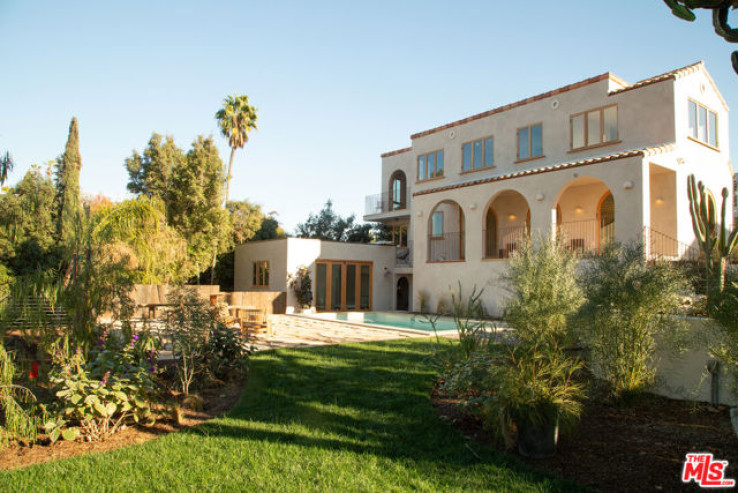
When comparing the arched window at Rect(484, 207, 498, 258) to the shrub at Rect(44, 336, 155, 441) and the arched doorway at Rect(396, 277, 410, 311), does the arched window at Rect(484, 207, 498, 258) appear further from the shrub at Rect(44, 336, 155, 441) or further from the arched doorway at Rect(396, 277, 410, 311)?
the shrub at Rect(44, 336, 155, 441)

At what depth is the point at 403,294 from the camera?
82.3 ft

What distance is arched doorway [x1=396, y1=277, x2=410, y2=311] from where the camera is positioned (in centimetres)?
2470

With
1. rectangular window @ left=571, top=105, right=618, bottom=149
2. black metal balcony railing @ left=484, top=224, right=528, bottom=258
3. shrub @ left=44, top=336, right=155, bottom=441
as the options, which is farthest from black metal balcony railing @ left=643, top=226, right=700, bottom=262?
shrub @ left=44, top=336, right=155, bottom=441

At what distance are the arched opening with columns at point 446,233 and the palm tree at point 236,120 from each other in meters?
12.5

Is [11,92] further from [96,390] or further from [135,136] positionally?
[135,136]

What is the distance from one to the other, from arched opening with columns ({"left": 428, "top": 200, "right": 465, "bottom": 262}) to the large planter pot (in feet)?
54.1

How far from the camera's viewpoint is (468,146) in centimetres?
2175

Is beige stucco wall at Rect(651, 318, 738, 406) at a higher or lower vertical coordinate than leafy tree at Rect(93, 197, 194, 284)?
lower

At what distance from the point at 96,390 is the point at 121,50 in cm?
969

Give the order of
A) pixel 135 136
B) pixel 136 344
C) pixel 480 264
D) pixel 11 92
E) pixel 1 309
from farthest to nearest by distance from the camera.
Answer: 1. pixel 135 136
2. pixel 480 264
3. pixel 11 92
4. pixel 136 344
5. pixel 1 309

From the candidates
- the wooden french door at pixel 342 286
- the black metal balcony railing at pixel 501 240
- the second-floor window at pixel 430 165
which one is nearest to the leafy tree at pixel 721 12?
the black metal balcony railing at pixel 501 240

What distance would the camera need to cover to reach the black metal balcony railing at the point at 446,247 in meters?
21.2

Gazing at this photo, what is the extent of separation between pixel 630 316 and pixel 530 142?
15.1m

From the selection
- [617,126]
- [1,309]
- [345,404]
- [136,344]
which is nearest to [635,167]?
[617,126]
